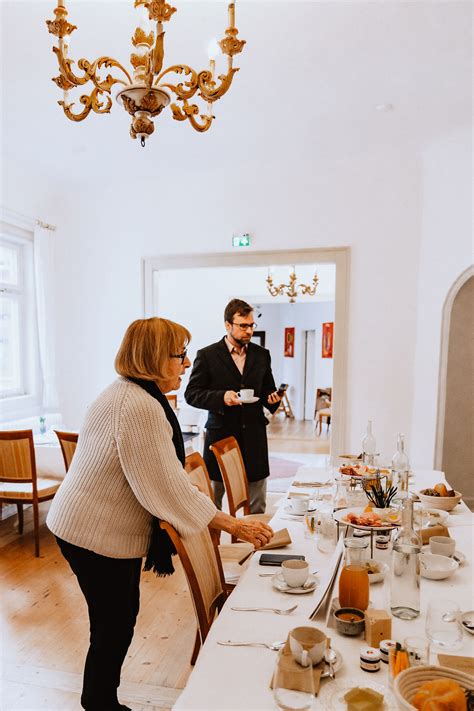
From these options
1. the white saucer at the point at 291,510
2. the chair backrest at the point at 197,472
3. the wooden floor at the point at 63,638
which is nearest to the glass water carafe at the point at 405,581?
the white saucer at the point at 291,510

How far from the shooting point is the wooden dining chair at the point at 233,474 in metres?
2.60

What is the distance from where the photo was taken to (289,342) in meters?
12.0

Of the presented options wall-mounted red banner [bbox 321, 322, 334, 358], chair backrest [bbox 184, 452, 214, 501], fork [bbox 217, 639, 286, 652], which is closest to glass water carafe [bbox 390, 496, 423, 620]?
fork [bbox 217, 639, 286, 652]

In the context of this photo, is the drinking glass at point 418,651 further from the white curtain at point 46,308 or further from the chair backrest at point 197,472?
the white curtain at point 46,308

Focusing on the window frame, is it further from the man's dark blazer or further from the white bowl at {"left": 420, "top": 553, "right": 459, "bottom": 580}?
the white bowl at {"left": 420, "top": 553, "right": 459, "bottom": 580}

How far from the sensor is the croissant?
0.86 metres

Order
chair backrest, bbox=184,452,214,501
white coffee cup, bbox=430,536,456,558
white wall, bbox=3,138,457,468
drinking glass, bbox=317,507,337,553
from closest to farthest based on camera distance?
white coffee cup, bbox=430,536,456,558
drinking glass, bbox=317,507,337,553
chair backrest, bbox=184,452,214,501
white wall, bbox=3,138,457,468

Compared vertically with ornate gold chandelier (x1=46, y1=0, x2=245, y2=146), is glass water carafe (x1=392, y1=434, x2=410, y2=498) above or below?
below

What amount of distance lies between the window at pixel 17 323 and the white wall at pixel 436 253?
358 centimetres

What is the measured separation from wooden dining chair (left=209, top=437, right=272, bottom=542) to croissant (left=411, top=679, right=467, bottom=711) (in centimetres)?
171

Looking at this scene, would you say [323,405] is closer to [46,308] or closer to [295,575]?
[46,308]

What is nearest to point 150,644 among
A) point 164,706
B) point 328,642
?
point 164,706

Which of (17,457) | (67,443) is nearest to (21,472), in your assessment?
(17,457)

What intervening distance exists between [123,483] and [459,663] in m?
0.97
